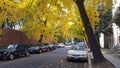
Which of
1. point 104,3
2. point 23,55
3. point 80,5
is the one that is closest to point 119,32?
point 23,55

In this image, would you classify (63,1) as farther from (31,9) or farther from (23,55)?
(23,55)

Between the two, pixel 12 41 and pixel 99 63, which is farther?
pixel 12 41

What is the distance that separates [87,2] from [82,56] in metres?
5.02

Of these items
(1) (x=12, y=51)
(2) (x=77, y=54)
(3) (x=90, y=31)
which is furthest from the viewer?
(1) (x=12, y=51)

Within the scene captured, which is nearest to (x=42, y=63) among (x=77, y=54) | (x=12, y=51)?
(x=77, y=54)

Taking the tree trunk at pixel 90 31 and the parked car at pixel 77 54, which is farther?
the parked car at pixel 77 54

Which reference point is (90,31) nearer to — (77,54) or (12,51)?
(77,54)

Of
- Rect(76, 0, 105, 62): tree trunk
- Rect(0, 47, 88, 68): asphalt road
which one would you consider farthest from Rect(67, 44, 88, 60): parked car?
Rect(76, 0, 105, 62): tree trunk

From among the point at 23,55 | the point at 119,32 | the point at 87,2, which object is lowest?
the point at 23,55

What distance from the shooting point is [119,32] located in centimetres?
4138

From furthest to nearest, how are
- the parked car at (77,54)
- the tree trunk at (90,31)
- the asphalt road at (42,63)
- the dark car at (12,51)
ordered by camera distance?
the dark car at (12,51) → the parked car at (77,54) → the tree trunk at (90,31) → the asphalt road at (42,63)

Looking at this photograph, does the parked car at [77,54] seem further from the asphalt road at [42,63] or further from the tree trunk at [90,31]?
the tree trunk at [90,31]

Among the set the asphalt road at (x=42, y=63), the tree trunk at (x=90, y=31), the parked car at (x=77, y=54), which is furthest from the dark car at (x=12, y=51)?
the tree trunk at (x=90, y=31)

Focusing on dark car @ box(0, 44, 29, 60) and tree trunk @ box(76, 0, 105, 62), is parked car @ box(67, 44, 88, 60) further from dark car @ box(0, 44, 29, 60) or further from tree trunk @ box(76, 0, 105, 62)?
dark car @ box(0, 44, 29, 60)
